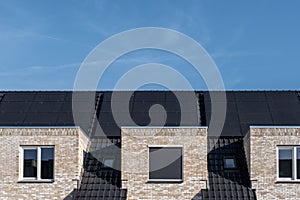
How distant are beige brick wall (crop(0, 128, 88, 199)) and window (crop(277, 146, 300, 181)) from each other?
670 centimetres

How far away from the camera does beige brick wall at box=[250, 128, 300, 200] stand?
19766mm

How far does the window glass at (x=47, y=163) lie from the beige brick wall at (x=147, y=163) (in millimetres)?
2384

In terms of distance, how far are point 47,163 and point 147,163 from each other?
11.0 ft

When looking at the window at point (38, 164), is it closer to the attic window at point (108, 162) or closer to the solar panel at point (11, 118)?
the attic window at point (108, 162)

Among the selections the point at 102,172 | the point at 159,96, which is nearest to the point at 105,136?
the point at 102,172

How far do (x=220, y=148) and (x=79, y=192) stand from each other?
17.4 ft

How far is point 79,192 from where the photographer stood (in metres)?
20.0

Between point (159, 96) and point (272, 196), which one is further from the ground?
point (159, 96)

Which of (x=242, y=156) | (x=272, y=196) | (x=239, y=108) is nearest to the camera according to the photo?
(x=272, y=196)

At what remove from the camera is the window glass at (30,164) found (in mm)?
20234

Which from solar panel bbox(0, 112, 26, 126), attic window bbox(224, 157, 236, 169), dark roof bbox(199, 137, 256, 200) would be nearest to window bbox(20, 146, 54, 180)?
solar panel bbox(0, 112, 26, 126)

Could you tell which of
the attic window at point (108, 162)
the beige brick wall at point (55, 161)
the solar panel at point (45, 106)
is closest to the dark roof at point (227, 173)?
the attic window at point (108, 162)

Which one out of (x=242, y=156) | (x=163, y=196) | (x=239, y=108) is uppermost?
(x=239, y=108)

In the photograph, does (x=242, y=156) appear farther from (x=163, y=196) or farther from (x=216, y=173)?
(x=163, y=196)
